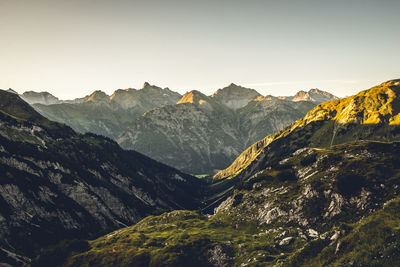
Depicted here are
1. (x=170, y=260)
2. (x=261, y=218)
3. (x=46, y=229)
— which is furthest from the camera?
(x=46, y=229)

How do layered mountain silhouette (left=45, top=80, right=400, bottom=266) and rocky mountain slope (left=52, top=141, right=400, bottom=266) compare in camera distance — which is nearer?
layered mountain silhouette (left=45, top=80, right=400, bottom=266)

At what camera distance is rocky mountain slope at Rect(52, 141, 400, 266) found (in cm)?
6530

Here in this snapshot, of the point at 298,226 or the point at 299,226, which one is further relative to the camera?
the point at 298,226

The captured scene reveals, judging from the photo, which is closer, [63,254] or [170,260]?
[170,260]

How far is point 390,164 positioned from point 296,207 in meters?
36.7

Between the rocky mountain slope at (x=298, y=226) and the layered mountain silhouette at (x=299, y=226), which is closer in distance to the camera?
the layered mountain silhouette at (x=299, y=226)

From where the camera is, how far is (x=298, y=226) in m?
103

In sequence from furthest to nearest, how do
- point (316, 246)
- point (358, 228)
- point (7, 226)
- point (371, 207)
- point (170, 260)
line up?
point (7, 226) → point (170, 260) → point (371, 207) → point (316, 246) → point (358, 228)

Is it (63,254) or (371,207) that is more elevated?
(371,207)

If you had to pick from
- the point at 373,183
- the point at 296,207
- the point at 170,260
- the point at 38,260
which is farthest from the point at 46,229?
the point at 373,183

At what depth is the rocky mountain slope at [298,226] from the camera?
6530cm

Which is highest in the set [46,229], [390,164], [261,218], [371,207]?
[390,164]

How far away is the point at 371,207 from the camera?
303 feet

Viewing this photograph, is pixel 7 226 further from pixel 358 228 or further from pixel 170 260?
pixel 358 228
